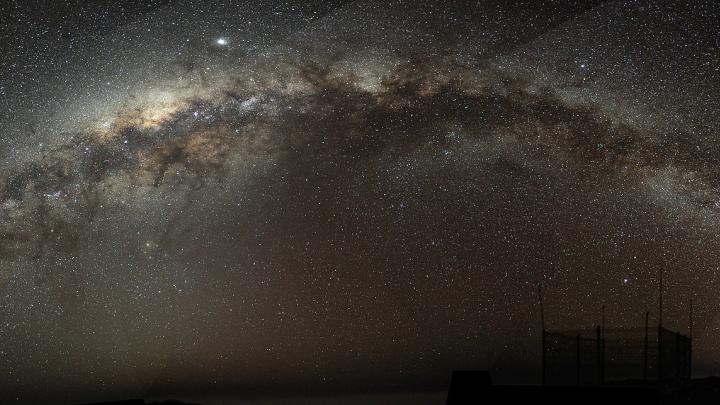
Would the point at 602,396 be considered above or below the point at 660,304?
below

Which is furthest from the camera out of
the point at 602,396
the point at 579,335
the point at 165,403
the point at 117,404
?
the point at 579,335

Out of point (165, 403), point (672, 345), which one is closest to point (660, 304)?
point (672, 345)

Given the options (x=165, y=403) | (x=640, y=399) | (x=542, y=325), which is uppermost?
(x=542, y=325)

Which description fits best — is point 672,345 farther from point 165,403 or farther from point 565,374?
point 165,403

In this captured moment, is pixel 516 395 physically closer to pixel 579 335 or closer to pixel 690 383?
pixel 579 335

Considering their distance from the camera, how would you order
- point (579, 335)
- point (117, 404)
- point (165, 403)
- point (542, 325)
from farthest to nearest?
point (542, 325) → point (579, 335) → point (165, 403) → point (117, 404)

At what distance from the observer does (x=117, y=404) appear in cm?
1154

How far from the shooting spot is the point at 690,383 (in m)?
18.3

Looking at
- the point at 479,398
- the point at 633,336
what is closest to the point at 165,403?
the point at 479,398

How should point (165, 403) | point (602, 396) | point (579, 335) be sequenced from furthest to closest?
point (579, 335)
point (165, 403)
point (602, 396)

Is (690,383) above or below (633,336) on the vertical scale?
below

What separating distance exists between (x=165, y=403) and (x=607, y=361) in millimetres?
10989

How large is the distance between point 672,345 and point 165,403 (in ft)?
41.7

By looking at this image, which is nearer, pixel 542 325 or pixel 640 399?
pixel 640 399
